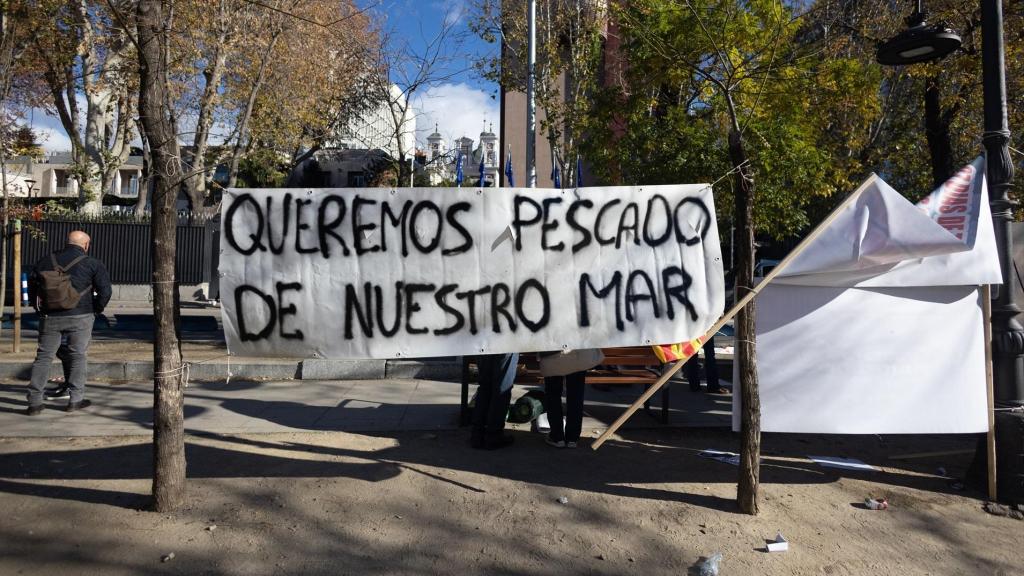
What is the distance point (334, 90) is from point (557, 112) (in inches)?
277

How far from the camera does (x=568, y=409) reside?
19.0 ft

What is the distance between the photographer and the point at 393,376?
8859 mm

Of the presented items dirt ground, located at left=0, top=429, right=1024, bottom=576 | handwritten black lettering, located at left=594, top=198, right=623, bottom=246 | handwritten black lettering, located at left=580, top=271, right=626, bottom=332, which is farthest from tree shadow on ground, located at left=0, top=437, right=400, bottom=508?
handwritten black lettering, located at left=594, top=198, right=623, bottom=246

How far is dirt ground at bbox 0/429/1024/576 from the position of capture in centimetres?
380

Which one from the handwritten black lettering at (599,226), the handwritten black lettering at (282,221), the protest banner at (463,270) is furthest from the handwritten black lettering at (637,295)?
the handwritten black lettering at (282,221)

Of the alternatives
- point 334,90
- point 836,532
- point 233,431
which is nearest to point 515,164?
point 334,90

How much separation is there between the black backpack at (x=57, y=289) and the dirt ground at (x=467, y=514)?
1376 millimetres

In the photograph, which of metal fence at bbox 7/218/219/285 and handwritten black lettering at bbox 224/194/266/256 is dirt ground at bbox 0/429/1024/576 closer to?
handwritten black lettering at bbox 224/194/266/256

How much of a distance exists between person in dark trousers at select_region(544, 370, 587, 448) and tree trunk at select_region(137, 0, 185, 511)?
2872 mm

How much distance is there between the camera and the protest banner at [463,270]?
4383 mm

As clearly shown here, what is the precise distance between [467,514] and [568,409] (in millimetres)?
1641

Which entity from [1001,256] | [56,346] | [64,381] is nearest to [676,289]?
[1001,256]

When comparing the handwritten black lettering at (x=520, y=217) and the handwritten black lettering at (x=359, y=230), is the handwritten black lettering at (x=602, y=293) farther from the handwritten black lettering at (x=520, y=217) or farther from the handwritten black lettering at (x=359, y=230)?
the handwritten black lettering at (x=359, y=230)

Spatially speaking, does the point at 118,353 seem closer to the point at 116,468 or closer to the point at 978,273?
the point at 116,468
